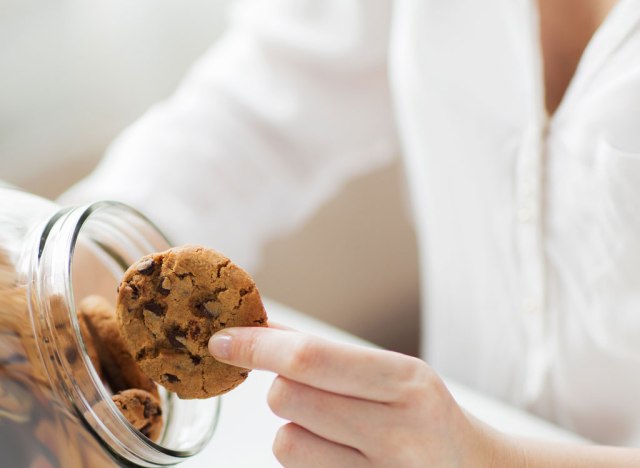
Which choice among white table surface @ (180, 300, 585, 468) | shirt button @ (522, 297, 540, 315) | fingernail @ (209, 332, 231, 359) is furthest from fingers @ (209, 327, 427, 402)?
shirt button @ (522, 297, 540, 315)

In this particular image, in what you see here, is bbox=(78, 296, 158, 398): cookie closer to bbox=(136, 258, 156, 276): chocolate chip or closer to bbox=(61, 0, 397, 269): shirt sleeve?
bbox=(136, 258, 156, 276): chocolate chip

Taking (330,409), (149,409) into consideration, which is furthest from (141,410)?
(330,409)

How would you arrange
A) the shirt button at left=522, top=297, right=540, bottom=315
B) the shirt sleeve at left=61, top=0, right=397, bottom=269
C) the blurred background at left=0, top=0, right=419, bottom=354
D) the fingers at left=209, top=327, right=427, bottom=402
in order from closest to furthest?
the fingers at left=209, top=327, right=427, bottom=402, the shirt button at left=522, top=297, right=540, bottom=315, the shirt sleeve at left=61, top=0, right=397, bottom=269, the blurred background at left=0, top=0, right=419, bottom=354

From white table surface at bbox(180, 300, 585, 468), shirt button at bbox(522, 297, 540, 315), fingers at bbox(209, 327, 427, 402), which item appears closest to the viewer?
fingers at bbox(209, 327, 427, 402)

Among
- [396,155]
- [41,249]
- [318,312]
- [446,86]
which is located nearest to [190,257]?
[41,249]

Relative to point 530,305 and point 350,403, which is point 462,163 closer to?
point 530,305

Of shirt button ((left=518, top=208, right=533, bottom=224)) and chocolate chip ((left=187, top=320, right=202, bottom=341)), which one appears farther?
shirt button ((left=518, top=208, right=533, bottom=224))

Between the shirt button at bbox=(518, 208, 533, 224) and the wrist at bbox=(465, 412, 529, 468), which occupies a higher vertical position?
the shirt button at bbox=(518, 208, 533, 224)
